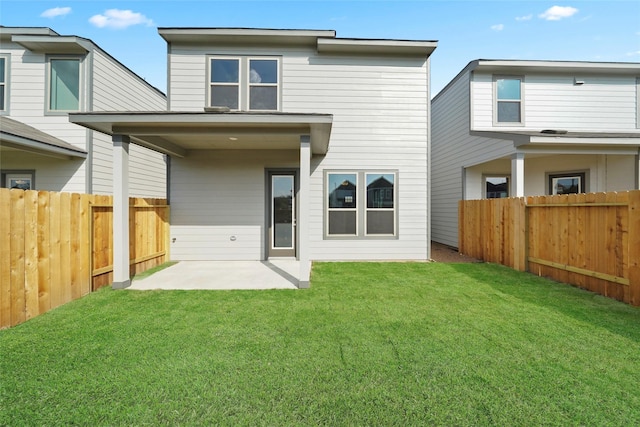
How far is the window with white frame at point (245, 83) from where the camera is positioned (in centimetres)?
770

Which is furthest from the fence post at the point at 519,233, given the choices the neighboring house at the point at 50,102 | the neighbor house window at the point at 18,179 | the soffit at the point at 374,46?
the neighbor house window at the point at 18,179

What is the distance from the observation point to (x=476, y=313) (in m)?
3.93

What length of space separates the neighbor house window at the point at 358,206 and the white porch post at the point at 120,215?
14.7 feet

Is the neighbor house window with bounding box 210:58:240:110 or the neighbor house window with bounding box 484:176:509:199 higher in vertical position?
the neighbor house window with bounding box 210:58:240:110

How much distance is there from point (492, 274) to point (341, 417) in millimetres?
5447

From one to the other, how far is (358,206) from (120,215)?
528 cm

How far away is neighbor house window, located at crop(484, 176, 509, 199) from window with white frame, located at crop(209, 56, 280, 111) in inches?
295

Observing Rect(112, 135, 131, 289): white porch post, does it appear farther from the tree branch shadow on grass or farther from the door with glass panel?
the tree branch shadow on grass

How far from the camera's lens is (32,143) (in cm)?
614

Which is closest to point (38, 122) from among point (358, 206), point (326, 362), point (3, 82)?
point (3, 82)

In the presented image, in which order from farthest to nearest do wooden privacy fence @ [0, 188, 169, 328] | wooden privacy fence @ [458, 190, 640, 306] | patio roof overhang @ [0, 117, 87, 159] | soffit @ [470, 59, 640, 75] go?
1. soffit @ [470, 59, 640, 75]
2. patio roof overhang @ [0, 117, 87, 159]
3. wooden privacy fence @ [458, 190, 640, 306]
4. wooden privacy fence @ [0, 188, 169, 328]

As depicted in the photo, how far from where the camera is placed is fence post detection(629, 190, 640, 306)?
164 inches

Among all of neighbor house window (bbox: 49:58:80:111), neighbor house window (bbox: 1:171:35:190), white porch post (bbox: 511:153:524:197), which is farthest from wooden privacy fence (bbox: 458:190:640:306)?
neighbor house window (bbox: 1:171:35:190)

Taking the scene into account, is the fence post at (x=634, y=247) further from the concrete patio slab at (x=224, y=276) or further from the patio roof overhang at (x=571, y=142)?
the concrete patio slab at (x=224, y=276)
